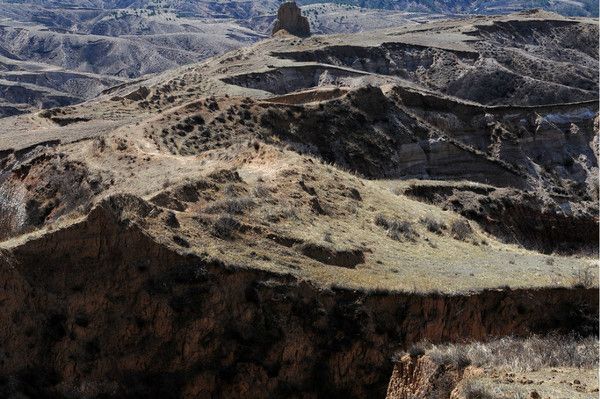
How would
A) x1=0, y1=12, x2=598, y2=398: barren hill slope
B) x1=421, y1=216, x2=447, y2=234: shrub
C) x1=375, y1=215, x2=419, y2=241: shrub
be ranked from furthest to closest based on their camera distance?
1. x1=421, y1=216, x2=447, y2=234: shrub
2. x1=375, y1=215, x2=419, y2=241: shrub
3. x1=0, y1=12, x2=598, y2=398: barren hill slope

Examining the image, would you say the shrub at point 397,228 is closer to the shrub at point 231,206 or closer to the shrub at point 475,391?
the shrub at point 231,206

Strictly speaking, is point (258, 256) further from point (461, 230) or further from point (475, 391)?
point (461, 230)

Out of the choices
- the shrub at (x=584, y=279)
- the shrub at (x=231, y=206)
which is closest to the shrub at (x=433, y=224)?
the shrub at (x=584, y=279)

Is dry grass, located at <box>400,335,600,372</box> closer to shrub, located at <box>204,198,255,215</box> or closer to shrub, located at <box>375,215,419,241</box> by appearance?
shrub, located at <box>204,198,255,215</box>

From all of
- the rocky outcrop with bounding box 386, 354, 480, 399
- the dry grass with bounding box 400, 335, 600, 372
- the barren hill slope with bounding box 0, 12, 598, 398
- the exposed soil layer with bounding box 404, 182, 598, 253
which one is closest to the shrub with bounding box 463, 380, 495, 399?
the rocky outcrop with bounding box 386, 354, 480, 399

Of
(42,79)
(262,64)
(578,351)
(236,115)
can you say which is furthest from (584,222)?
(42,79)
